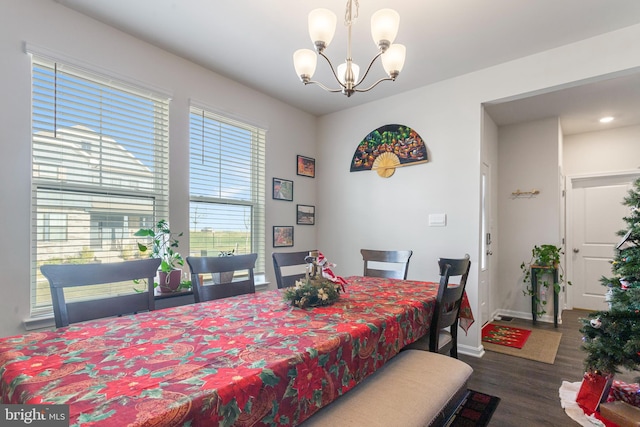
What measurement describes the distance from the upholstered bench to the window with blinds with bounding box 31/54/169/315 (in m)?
2.11

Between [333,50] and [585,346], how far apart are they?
9.20 feet

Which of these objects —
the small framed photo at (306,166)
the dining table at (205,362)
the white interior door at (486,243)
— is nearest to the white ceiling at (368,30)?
the small framed photo at (306,166)

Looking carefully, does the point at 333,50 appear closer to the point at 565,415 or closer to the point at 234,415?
the point at 234,415

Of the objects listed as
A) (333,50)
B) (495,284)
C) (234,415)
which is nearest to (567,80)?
(333,50)

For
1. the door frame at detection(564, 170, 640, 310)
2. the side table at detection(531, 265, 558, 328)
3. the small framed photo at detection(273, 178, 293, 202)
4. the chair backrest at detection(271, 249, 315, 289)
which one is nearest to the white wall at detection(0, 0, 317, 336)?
the small framed photo at detection(273, 178, 293, 202)

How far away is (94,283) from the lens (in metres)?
1.48

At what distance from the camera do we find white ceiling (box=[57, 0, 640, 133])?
2195 mm

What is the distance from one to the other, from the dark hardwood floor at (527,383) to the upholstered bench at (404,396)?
922 mm

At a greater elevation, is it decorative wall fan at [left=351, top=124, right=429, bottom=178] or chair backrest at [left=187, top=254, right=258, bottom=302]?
decorative wall fan at [left=351, top=124, right=429, bottom=178]

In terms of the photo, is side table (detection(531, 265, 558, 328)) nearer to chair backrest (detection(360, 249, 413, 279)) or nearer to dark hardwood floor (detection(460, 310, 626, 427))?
dark hardwood floor (detection(460, 310, 626, 427))

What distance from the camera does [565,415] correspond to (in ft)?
6.84

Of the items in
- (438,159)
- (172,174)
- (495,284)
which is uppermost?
(438,159)

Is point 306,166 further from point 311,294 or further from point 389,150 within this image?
point 311,294

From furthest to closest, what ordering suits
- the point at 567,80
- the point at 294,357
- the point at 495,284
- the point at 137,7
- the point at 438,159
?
the point at 495,284 < the point at 438,159 < the point at 567,80 < the point at 137,7 < the point at 294,357
